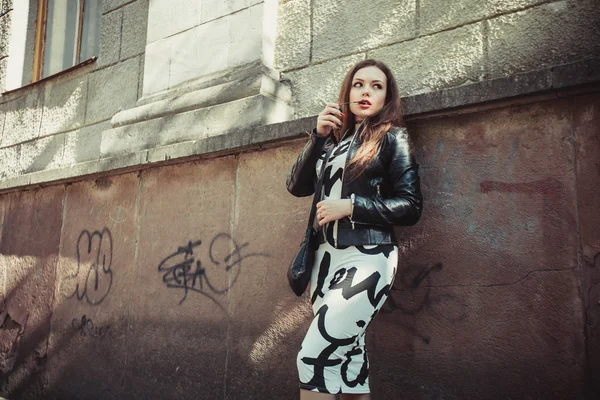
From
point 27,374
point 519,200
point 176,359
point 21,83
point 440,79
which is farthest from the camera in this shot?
point 21,83

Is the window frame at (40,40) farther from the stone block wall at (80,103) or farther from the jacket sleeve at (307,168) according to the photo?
the jacket sleeve at (307,168)

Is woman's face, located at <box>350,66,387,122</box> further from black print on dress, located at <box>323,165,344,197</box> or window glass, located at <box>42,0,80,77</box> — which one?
window glass, located at <box>42,0,80,77</box>

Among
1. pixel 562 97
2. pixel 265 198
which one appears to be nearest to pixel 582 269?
pixel 562 97

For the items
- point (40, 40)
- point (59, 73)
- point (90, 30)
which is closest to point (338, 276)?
point (59, 73)

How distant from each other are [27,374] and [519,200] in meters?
4.52

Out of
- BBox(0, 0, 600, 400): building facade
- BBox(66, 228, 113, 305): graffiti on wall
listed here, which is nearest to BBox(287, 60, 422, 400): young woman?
BBox(0, 0, 600, 400): building facade

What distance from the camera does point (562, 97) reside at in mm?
2717

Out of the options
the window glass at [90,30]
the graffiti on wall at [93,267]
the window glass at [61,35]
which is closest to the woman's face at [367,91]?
the graffiti on wall at [93,267]

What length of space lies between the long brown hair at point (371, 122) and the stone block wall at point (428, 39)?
0.64 m

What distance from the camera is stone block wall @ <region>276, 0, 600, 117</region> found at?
3.02 m

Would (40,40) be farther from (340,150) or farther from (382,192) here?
(382,192)

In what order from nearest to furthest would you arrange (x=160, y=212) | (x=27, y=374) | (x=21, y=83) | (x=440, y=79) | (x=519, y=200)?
(x=519, y=200), (x=440, y=79), (x=160, y=212), (x=27, y=374), (x=21, y=83)

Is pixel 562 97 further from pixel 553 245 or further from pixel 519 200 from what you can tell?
pixel 553 245

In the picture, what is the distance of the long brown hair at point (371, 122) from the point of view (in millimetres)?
2615
